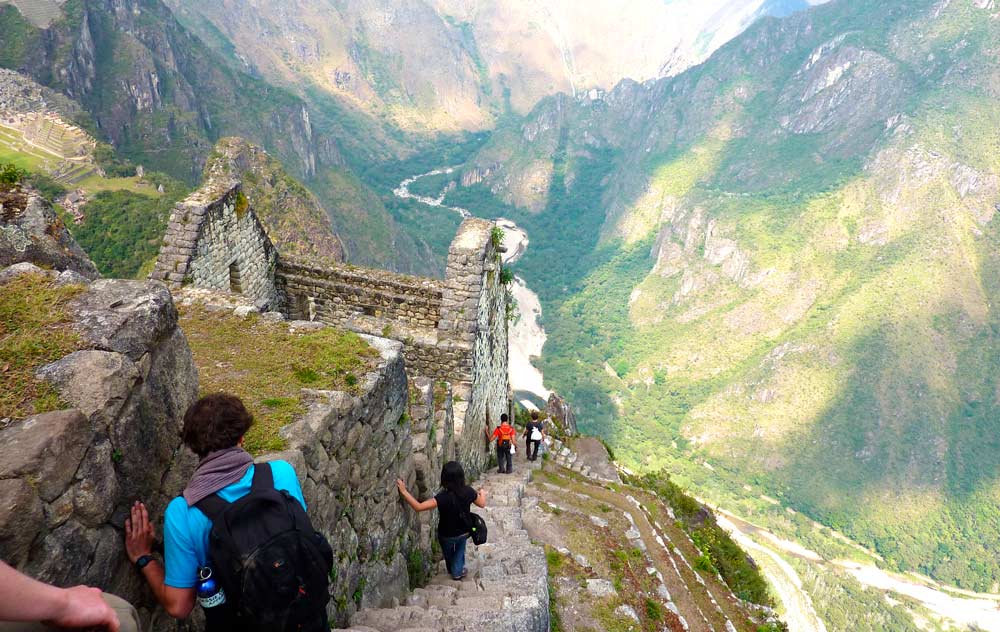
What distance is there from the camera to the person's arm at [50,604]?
2312mm

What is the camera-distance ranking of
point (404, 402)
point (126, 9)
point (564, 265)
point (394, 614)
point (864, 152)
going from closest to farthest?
Result: point (394, 614) → point (404, 402) → point (126, 9) → point (864, 152) → point (564, 265)

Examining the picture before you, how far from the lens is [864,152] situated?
160625 mm

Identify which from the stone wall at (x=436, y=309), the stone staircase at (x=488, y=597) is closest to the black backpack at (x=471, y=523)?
the stone staircase at (x=488, y=597)

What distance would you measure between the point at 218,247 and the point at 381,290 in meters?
3.33

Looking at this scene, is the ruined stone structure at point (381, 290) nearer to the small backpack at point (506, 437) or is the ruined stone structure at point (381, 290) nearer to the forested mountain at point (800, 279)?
the small backpack at point (506, 437)

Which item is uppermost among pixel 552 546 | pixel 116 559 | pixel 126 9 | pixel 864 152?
pixel 126 9

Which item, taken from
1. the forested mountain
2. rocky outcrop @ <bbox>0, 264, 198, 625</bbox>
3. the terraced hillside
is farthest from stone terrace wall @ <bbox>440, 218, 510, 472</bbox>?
the forested mountain

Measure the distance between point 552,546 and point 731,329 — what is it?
145170 millimetres

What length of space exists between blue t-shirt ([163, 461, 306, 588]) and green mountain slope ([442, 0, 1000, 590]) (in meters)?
106

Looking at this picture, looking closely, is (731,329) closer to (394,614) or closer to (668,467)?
(668,467)

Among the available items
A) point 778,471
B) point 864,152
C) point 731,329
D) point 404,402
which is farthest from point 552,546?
point 864,152

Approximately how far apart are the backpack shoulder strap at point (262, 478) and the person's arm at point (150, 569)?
2.42ft

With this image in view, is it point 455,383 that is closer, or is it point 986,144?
point 455,383

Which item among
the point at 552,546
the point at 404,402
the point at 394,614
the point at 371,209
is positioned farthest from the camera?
the point at 371,209
